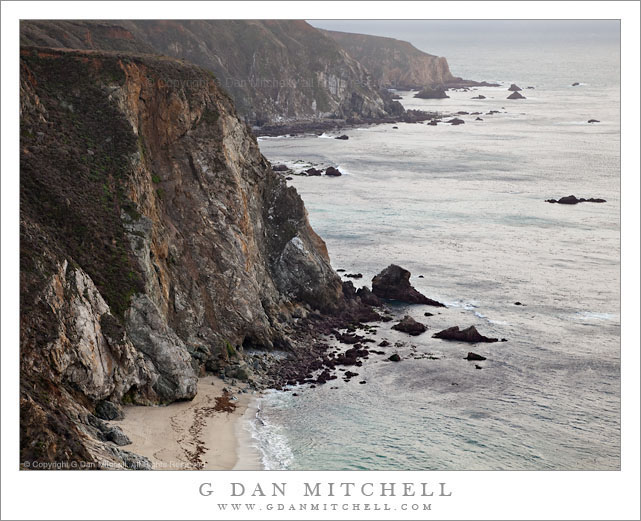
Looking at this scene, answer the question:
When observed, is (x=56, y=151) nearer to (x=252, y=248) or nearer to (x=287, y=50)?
(x=252, y=248)

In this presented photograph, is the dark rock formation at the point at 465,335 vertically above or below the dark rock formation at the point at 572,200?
below

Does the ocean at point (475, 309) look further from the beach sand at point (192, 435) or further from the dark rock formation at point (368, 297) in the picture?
the dark rock formation at point (368, 297)

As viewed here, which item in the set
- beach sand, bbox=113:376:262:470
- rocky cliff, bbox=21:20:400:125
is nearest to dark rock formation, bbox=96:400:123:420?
beach sand, bbox=113:376:262:470

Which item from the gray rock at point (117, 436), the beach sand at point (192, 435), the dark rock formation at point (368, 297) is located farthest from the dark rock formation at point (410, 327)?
the gray rock at point (117, 436)

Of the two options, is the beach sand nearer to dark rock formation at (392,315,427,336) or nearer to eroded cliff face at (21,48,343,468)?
eroded cliff face at (21,48,343,468)

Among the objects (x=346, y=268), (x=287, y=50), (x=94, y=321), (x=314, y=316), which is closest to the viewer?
(x=94, y=321)

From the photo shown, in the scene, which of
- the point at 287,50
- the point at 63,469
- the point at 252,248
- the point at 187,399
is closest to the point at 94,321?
the point at 187,399
